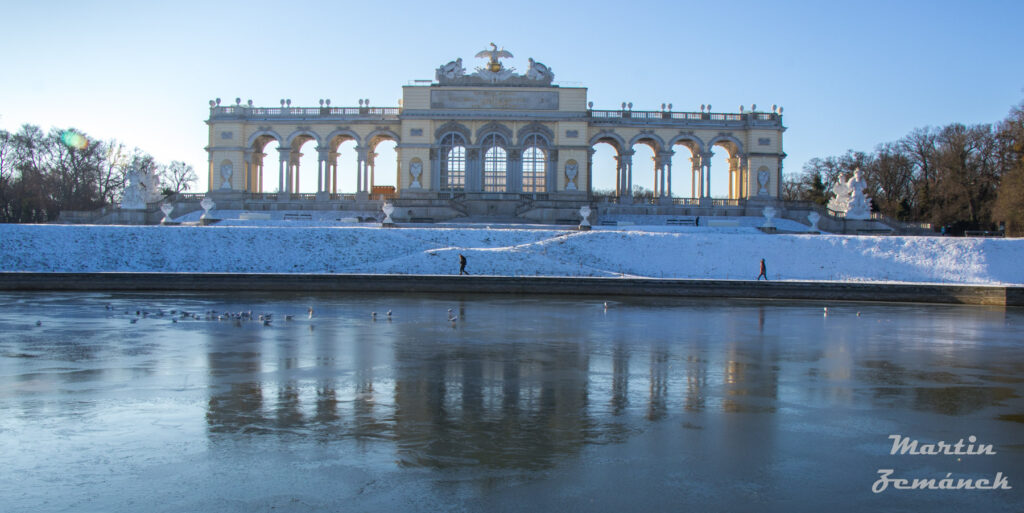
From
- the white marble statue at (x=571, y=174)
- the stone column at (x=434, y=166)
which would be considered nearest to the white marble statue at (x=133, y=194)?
the stone column at (x=434, y=166)

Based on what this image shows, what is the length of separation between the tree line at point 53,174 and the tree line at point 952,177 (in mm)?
66522

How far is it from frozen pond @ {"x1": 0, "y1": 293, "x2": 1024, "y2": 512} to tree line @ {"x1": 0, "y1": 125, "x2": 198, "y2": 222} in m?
64.0

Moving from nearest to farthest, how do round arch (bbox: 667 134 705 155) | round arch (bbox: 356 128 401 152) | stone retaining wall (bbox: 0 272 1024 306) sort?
1. stone retaining wall (bbox: 0 272 1024 306)
2. round arch (bbox: 667 134 705 155)
3. round arch (bbox: 356 128 401 152)

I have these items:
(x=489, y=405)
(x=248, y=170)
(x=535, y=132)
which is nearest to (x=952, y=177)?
(x=535, y=132)

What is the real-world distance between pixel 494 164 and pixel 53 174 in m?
42.2

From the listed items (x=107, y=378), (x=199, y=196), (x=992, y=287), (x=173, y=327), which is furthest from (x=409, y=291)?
(x=199, y=196)

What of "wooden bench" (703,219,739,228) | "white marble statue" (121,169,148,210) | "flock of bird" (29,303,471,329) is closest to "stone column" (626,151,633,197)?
"wooden bench" (703,219,739,228)

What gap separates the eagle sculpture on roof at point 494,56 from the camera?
68.7 metres

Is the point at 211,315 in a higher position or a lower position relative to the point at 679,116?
lower

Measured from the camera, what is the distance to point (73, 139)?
261 ft

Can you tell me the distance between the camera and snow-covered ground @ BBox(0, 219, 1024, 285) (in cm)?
3844

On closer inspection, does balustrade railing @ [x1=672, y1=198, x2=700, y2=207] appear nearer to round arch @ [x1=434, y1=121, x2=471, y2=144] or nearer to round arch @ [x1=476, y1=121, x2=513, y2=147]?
round arch @ [x1=476, y1=121, x2=513, y2=147]

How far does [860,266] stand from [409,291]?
2242cm

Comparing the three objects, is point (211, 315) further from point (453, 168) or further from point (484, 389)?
point (453, 168)
